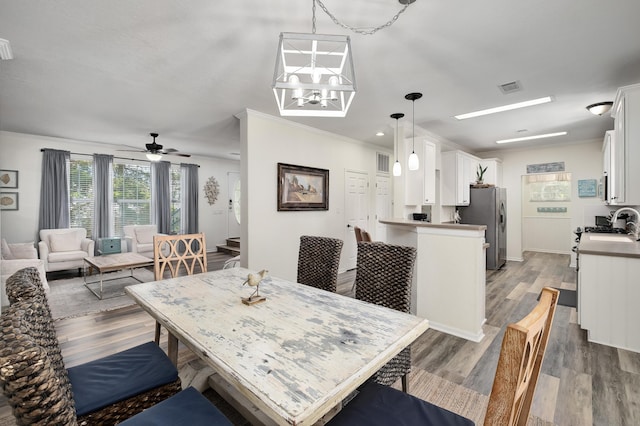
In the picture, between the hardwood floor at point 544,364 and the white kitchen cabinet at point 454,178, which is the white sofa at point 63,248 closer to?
the hardwood floor at point 544,364

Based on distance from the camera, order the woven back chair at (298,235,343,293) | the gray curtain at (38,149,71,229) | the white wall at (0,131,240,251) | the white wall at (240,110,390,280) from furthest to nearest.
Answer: the gray curtain at (38,149,71,229) → the white wall at (0,131,240,251) → the white wall at (240,110,390,280) → the woven back chair at (298,235,343,293)

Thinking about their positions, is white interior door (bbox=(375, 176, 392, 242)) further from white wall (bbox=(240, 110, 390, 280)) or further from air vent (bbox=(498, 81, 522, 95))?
air vent (bbox=(498, 81, 522, 95))

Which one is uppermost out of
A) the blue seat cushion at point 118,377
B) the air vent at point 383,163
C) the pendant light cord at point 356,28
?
the pendant light cord at point 356,28

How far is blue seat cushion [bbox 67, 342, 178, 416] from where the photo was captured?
4.17 feet

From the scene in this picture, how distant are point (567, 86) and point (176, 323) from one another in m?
4.33

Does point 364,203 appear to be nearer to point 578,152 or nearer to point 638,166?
point 638,166

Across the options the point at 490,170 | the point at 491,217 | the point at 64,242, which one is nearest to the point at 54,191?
the point at 64,242

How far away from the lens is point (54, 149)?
5.65 m

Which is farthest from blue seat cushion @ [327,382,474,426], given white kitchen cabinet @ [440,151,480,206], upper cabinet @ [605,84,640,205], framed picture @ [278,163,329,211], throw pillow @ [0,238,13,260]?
throw pillow @ [0,238,13,260]

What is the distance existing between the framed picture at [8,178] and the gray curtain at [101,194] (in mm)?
1152

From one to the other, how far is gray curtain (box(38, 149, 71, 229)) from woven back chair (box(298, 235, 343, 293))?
5814mm

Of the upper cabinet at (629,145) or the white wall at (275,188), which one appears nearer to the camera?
the upper cabinet at (629,145)

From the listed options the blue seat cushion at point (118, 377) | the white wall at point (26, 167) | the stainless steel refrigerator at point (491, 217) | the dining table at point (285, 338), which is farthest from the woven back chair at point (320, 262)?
the white wall at point (26, 167)

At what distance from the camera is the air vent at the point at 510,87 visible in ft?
10.3
